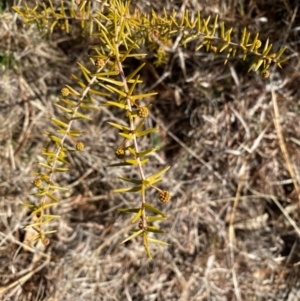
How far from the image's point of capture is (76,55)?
4.89 ft

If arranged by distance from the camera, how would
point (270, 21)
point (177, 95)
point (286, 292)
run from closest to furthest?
point (270, 21)
point (177, 95)
point (286, 292)

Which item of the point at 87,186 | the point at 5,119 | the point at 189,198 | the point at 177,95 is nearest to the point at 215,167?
the point at 189,198

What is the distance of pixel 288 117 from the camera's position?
1.59 m

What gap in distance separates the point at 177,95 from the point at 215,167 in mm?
281

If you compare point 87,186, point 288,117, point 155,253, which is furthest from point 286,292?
point 87,186

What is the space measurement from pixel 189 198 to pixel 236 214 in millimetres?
186

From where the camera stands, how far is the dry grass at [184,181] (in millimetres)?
1494

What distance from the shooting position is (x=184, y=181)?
163 centimetres

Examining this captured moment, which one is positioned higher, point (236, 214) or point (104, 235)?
point (236, 214)

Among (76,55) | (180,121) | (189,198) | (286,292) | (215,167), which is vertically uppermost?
(76,55)

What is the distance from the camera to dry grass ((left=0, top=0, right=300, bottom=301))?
1.49 m

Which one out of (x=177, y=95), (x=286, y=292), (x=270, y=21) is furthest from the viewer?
(x=286, y=292)

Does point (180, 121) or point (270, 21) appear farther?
point (180, 121)

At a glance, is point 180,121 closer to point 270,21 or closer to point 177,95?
point 177,95
